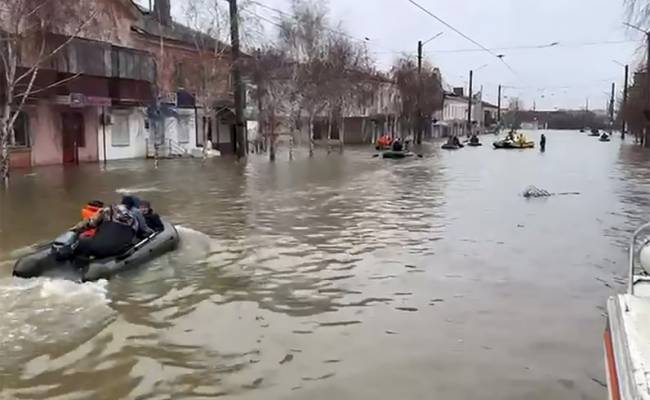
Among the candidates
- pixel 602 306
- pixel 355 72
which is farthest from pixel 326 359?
pixel 355 72

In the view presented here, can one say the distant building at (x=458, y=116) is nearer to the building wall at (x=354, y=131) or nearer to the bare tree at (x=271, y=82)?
the building wall at (x=354, y=131)

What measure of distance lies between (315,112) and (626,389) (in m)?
41.8

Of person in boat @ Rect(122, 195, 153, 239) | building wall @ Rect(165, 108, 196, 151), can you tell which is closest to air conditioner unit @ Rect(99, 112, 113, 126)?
building wall @ Rect(165, 108, 196, 151)

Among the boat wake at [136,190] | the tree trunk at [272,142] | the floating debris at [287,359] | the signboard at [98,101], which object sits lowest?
the floating debris at [287,359]

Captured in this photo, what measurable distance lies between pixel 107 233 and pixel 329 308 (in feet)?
11.4

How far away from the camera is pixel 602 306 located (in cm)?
870

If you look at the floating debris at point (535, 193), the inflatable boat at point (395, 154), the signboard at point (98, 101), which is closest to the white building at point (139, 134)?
the signboard at point (98, 101)

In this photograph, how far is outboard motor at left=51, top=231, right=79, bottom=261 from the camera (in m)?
9.55

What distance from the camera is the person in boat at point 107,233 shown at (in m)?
9.72

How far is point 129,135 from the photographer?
3834 cm

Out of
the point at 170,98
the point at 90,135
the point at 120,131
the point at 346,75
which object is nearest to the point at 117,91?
the point at 90,135

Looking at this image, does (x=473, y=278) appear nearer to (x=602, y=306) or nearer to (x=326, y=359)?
(x=602, y=306)

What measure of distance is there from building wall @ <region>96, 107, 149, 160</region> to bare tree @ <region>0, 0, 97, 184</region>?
12.4 m

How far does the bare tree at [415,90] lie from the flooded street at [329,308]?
5141 cm
